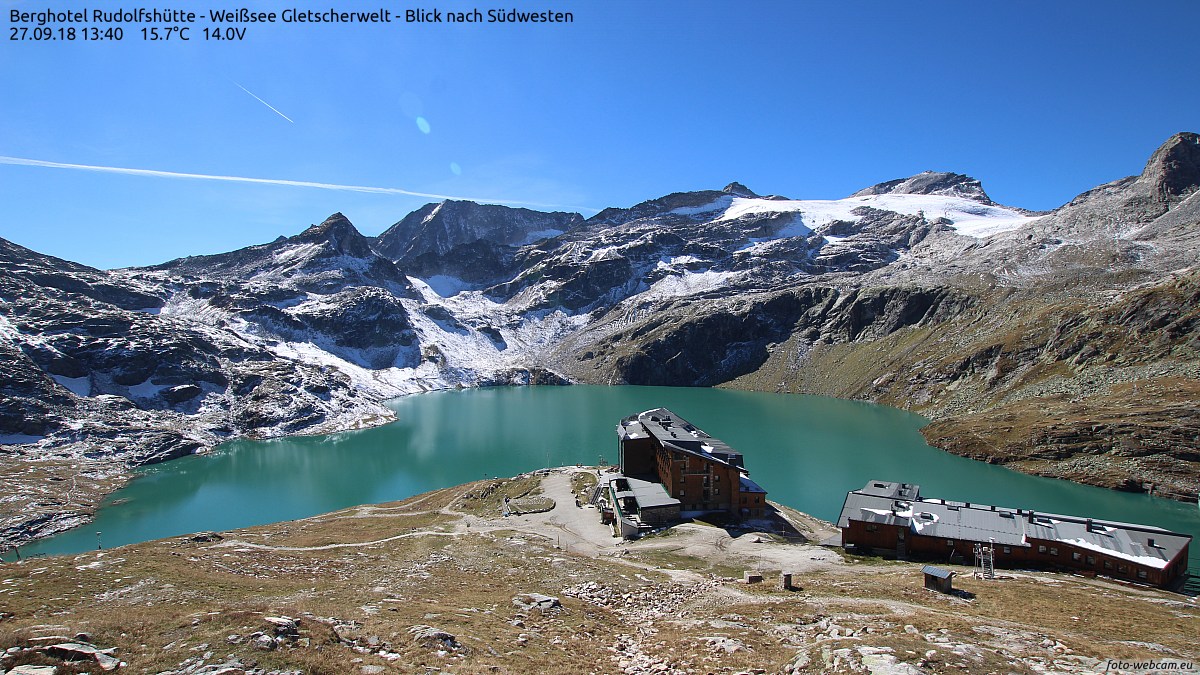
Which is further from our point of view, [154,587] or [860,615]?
[154,587]

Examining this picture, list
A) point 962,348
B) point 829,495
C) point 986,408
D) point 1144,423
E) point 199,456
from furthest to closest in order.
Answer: point 962,348
point 199,456
point 986,408
point 1144,423
point 829,495

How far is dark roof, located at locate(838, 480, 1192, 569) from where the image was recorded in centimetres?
3906

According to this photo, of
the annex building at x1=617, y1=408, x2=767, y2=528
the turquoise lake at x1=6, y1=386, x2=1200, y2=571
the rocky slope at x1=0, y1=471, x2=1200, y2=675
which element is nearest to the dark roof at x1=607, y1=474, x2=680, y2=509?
the annex building at x1=617, y1=408, x2=767, y2=528

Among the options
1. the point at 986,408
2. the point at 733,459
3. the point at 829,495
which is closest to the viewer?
the point at 733,459

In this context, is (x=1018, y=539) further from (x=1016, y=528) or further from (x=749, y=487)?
(x=749, y=487)

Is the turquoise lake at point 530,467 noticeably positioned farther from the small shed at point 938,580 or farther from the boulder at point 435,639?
the boulder at point 435,639

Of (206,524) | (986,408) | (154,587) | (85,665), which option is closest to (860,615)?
(85,665)

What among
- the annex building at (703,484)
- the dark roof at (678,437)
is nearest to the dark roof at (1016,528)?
the annex building at (703,484)

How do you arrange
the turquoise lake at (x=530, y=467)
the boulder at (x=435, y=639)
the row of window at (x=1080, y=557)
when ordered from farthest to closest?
the turquoise lake at (x=530, y=467)
the row of window at (x=1080, y=557)
the boulder at (x=435, y=639)

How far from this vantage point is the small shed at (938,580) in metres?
29.2

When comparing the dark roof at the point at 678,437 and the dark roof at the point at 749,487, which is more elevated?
the dark roof at the point at 678,437

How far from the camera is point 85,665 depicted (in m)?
A: 12.7

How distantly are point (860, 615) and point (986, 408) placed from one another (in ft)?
390

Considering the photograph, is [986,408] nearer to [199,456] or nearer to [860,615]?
[860,615]
